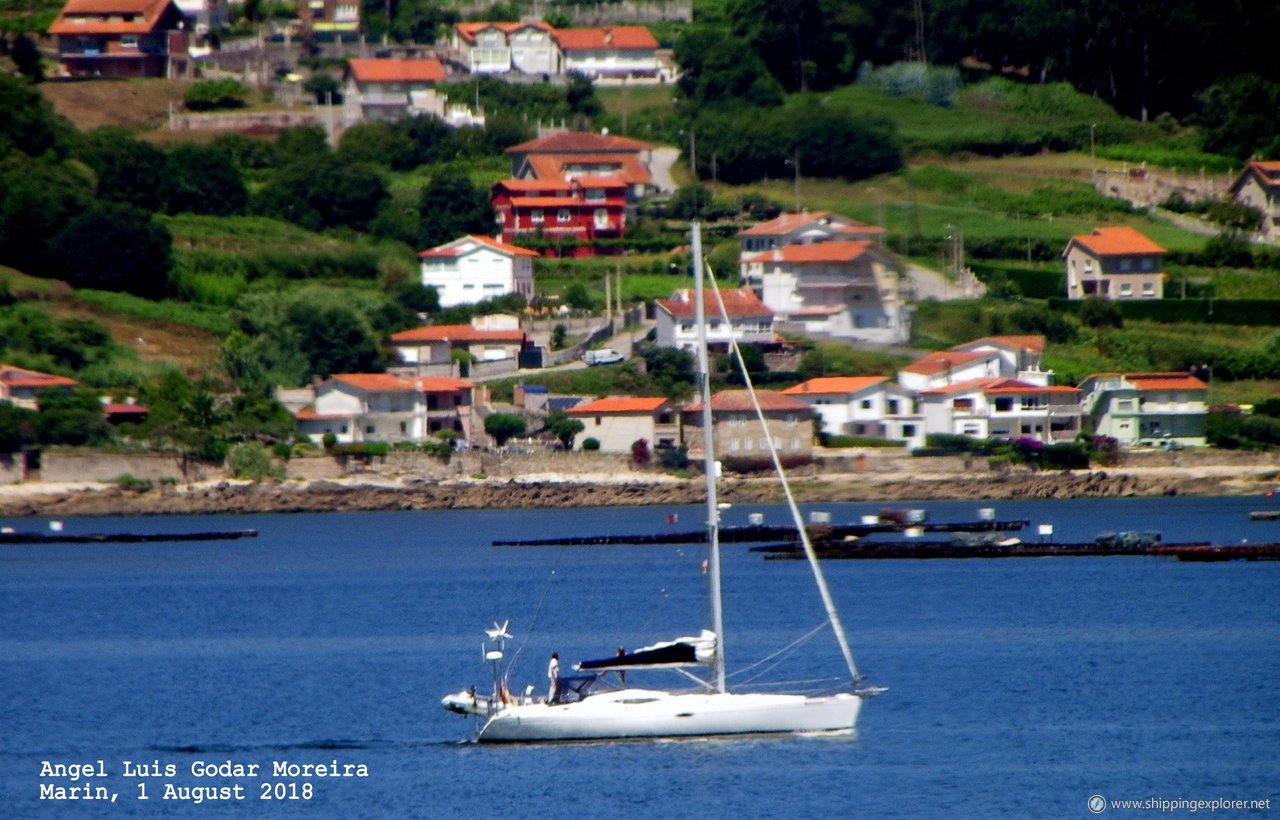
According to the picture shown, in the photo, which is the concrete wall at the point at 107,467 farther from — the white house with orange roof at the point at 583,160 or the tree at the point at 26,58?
the tree at the point at 26,58

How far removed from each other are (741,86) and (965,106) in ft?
35.6

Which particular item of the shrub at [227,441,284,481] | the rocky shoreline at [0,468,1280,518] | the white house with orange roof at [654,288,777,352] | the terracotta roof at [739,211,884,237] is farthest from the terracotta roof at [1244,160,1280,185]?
the shrub at [227,441,284,481]

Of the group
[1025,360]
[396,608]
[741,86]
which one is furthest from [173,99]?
[396,608]

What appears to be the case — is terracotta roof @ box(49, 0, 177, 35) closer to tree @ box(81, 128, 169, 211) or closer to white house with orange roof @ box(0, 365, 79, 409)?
tree @ box(81, 128, 169, 211)

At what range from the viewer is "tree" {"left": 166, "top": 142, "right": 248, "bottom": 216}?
270 ft

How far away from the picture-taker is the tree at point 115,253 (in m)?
73.0

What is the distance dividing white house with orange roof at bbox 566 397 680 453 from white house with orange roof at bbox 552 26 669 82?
138 feet

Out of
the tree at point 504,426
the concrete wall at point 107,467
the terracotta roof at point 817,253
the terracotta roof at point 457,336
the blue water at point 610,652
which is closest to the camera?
the blue water at point 610,652

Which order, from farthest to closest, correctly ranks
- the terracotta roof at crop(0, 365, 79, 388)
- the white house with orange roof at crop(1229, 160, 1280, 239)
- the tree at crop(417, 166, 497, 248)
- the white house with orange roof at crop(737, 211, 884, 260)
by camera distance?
the white house with orange roof at crop(1229, 160, 1280, 239), the tree at crop(417, 166, 497, 248), the white house with orange roof at crop(737, 211, 884, 260), the terracotta roof at crop(0, 365, 79, 388)

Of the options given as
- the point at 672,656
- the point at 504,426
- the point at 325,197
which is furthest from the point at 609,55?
the point at 672,656

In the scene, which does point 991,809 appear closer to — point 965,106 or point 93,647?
point 93,647

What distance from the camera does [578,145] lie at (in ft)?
287

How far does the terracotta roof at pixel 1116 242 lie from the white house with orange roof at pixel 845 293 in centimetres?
764

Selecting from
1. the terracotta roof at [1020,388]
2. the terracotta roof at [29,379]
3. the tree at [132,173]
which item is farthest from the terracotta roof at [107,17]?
the terracotta roof at [1020,388]
